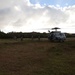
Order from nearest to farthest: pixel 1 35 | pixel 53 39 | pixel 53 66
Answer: pixel 53 66
pixel 53 39
pixel 1 35

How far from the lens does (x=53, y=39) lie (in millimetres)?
44938

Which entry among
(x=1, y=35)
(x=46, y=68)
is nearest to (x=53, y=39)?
(x=1, y=35)

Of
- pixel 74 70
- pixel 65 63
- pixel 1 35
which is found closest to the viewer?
pixel 74 70

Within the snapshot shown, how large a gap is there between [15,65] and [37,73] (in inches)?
136

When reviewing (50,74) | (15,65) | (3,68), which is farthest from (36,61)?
(50,74)

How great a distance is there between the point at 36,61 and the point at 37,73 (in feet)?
16.3

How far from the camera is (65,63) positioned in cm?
2083

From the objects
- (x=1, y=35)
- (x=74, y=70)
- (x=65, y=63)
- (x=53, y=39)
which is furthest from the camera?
(x=1, y=35)

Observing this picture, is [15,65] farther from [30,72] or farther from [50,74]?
[50,74]

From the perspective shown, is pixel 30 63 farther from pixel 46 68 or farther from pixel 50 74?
pixel 50 74

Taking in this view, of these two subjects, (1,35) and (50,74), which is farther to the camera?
(1,35)

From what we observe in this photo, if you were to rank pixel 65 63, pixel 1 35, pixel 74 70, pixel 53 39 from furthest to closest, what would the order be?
1. pixel 1 35
2. pixel 53 39
3. pixel 65 63
4. pixel 74 70

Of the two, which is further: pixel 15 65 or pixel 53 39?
pixel 53 39

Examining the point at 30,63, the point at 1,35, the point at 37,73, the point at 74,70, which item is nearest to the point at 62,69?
the point at 74,70
